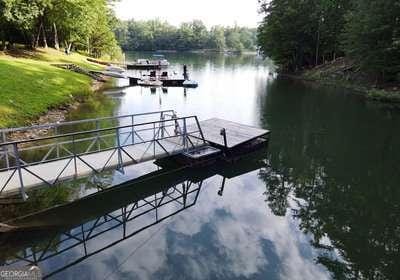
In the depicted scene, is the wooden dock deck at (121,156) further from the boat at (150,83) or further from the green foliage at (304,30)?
the green foliage at (304,30)

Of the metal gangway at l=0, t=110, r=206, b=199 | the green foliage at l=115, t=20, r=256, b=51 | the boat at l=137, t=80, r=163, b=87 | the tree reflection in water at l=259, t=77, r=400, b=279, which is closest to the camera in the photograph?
the tree reflection in water at l=259, t=77, r=400, b=279

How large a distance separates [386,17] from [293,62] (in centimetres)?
2684

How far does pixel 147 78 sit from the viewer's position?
46750 millimetres

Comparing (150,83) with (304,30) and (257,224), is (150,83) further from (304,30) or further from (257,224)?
(257,224)

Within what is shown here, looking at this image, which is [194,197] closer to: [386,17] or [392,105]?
[392,105]

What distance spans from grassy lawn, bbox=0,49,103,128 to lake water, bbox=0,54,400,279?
9593mm

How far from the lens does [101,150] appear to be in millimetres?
14547

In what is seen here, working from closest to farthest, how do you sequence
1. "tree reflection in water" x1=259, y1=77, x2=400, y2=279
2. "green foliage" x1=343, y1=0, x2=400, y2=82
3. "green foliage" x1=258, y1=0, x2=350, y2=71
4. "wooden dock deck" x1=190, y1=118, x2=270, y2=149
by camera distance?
1. "tree reflection in water" x1=259, y1=77, x2=400, y2=279
2. "wooden dock deck" x1=190, y1=118, x2=270, y2=149
3. "green foliage" x1=343, y1=0, x2=400, y2=82
4. "green foliage" x1=258, y1=0, x2=350, y2=71

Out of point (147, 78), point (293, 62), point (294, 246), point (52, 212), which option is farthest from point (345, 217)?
point (293, 62)

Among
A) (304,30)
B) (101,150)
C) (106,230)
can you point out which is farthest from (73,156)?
(304,30)

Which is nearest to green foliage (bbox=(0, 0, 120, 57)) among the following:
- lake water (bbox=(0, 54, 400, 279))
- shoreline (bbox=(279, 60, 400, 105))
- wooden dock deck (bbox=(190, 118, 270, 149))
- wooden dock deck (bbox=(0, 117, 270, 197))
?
wooden dock deck (bbox=(190, 118, 270, 149))

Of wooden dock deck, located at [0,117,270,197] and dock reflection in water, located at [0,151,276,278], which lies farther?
wooden dock deck, located at [0,117,270,197]

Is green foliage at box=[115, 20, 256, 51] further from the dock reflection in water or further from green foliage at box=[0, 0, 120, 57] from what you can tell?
the dock reflection in water

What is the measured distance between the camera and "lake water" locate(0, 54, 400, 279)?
9.71 m
